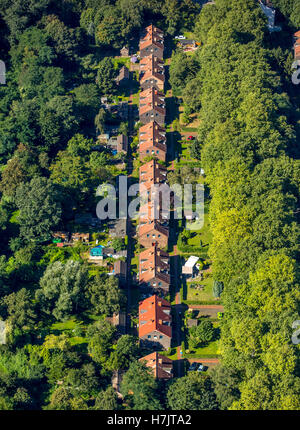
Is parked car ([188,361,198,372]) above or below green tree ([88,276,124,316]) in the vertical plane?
below

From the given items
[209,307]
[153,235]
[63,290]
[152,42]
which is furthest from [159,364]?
[152,42]

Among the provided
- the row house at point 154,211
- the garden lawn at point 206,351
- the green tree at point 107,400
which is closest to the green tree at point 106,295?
the garden lawn at point 206,351

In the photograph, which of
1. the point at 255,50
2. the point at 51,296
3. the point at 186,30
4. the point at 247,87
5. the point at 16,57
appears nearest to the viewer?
the point at 51,296

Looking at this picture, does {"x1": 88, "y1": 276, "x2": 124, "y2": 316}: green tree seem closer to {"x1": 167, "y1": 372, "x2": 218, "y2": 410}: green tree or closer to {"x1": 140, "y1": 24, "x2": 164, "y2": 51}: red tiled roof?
{"x1": 167, "y1": 372, "x2": 218, "y2": 410}: green tree

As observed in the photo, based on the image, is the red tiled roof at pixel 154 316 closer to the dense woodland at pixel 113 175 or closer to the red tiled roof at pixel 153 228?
the dense woodland at pixel 113 175

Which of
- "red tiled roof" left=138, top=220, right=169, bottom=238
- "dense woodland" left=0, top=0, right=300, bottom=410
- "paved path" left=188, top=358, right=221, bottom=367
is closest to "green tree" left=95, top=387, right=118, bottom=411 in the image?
"dense woodland" left=0, top=0, right=300, bottom=410

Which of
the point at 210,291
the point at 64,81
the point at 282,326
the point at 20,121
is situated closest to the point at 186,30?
the point at 64,81

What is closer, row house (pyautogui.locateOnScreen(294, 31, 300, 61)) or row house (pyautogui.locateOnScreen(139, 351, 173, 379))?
row house (pyautogui.locateOnScreen(139, 351, 173, 379))

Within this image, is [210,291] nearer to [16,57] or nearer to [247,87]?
[247,87]
